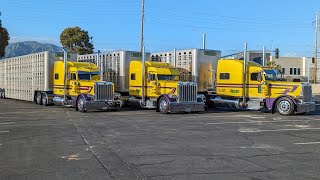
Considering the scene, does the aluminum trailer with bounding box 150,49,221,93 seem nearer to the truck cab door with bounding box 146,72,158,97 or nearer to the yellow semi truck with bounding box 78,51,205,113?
the yellow semi truck with bounding box 78,51,205,113

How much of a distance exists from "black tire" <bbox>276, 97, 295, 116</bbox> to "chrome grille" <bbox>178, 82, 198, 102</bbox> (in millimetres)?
4616

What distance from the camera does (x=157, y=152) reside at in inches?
386

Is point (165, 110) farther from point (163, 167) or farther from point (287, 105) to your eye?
point (163, 167)

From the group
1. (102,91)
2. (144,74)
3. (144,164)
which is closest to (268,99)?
(144,74)

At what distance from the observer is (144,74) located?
80.1ft

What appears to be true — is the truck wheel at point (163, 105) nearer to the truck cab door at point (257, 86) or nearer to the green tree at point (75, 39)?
the truck cab door at point (257, 86)

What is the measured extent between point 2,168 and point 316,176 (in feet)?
19.8

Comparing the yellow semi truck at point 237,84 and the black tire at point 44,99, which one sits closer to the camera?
the yellow semi truck at point 237,84

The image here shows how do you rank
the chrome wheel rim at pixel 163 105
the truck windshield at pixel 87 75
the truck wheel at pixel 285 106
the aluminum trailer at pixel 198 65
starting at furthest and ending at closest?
the aluminum trailer at pixel 198 65 < the truck windshield at pixel 87 75 < the chrome wheel rim at pixel 163 105 < the truck wheel at pixel 285 106

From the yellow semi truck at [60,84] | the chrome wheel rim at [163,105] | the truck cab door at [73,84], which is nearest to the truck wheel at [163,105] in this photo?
the chrome wheel rim at [163,105]

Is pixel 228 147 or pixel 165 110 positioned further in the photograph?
pixel 165 110

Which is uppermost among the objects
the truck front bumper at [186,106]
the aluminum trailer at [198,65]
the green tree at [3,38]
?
the green tree at [3,38]

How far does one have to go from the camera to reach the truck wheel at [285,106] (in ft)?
70.1

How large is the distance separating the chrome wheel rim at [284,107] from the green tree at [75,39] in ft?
176
